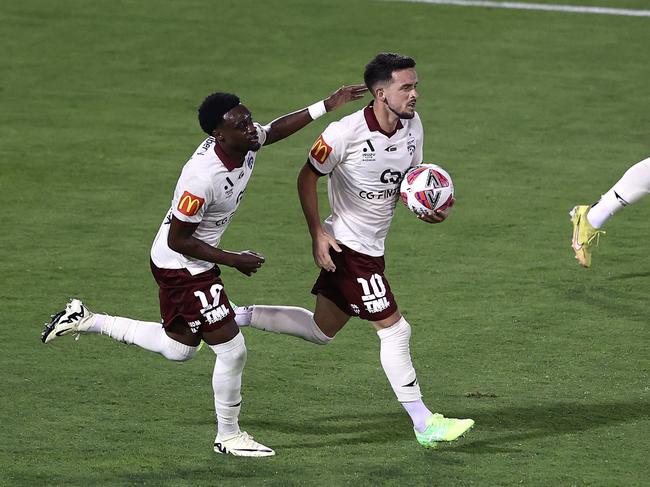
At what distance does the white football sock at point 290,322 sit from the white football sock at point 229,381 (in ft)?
2.72

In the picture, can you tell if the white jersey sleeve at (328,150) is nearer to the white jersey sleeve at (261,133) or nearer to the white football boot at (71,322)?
the white jersey sleeve at (261,133)

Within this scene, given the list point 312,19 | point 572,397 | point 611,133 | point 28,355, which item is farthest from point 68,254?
point 312,19

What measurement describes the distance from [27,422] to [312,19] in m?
13.0

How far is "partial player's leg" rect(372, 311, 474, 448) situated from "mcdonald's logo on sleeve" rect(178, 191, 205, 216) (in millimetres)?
1258

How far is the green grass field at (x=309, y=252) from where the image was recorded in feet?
26.3

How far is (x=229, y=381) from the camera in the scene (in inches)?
305

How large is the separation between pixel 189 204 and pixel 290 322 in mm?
1344

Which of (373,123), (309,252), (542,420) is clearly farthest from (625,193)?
(309,252)

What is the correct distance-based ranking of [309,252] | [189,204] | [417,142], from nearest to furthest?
[189,204], [417,142], [309,252]

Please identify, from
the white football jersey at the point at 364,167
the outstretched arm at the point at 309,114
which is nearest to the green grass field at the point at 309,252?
the white football jersey at the point at 364,167

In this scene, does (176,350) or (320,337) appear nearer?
(176,350)

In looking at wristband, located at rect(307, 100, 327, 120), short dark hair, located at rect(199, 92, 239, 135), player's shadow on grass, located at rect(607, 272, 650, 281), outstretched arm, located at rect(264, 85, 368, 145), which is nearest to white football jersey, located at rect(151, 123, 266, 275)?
short dark hair, located at rect(199, 92, 239, 135)

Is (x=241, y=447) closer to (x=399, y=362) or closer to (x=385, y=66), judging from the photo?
(x=399, y=362)

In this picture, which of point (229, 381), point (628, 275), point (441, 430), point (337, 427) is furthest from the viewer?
point (628, 275)
